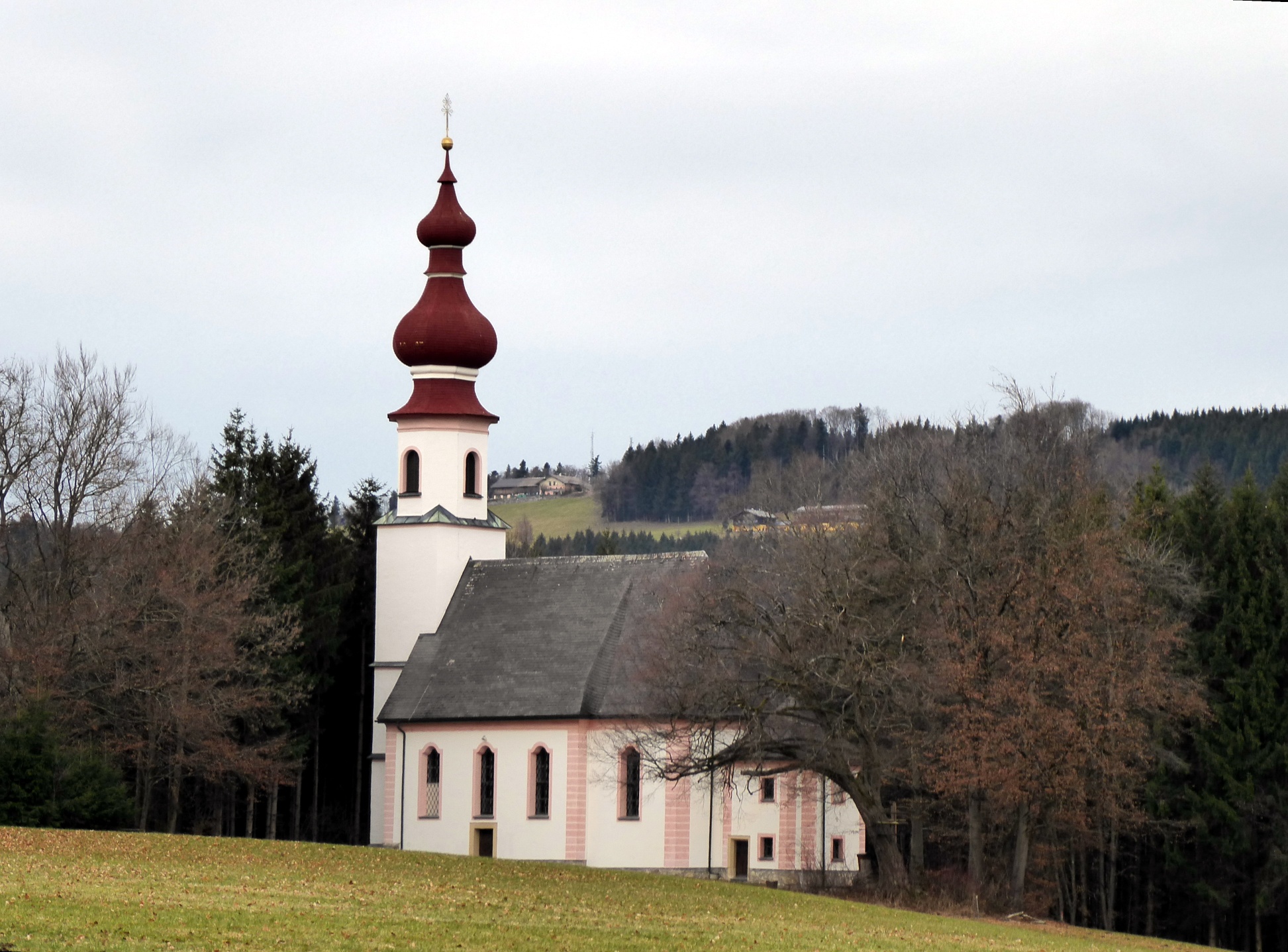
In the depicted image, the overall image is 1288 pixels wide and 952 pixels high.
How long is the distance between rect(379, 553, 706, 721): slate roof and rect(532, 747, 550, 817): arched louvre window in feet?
4.12

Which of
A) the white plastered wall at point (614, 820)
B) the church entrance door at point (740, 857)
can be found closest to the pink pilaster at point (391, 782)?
the white plastered wall at point (614, 820)

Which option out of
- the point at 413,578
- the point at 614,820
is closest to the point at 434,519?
the point at 413,578

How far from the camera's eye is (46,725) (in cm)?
4653

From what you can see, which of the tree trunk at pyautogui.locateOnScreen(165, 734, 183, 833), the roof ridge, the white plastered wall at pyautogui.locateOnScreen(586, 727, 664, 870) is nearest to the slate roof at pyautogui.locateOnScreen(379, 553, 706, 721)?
the roof ridge

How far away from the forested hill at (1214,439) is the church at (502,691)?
2110 inches

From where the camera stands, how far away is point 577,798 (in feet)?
172

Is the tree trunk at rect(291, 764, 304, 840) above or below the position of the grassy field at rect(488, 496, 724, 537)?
below

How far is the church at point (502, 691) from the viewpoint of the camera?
51.8m

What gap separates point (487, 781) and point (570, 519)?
3984 inches

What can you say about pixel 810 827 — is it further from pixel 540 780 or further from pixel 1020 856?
pixel 540 780

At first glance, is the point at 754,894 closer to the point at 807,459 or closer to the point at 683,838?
the point at 683,838

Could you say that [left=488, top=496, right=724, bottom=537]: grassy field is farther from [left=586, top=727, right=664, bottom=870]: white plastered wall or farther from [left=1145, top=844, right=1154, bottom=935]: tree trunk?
[left=586, top=727, right=664, bottom=870]: white plastered wall

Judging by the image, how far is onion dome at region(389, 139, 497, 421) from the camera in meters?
57.8

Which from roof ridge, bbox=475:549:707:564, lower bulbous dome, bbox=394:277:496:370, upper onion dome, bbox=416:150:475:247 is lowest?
roof ridge, bbox=475:549:707:564
